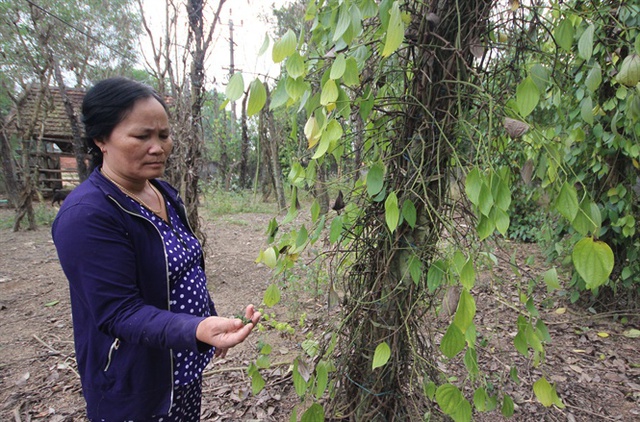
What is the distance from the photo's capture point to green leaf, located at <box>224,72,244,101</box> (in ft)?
2.46

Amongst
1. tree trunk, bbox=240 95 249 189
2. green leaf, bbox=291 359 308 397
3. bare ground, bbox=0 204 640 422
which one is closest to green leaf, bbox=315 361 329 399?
green leaf, bbox=291 359 308 397

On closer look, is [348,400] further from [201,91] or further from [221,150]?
[221,150]

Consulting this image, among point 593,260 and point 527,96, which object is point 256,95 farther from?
point 593,260

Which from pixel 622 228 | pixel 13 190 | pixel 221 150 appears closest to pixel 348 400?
pixel 622 228

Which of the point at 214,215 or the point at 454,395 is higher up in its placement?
the point at 454,395

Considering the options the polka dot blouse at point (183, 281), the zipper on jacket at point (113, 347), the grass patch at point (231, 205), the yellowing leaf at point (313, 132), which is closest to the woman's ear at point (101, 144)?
the polka dot blouse at point (183, 281)

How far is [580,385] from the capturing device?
211cm

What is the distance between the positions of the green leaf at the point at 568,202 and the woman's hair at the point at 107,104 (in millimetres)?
1139

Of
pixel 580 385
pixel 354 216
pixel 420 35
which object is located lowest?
pixel 580 385

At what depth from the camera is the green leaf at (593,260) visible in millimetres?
670

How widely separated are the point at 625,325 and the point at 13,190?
35.2ft

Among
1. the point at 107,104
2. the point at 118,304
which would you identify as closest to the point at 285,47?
the point at 107,104

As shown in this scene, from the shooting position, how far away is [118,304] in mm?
920

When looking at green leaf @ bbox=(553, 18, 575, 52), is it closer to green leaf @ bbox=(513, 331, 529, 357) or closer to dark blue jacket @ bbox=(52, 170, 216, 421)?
green leaf @ bbox=(513, 331, 529, 357)
